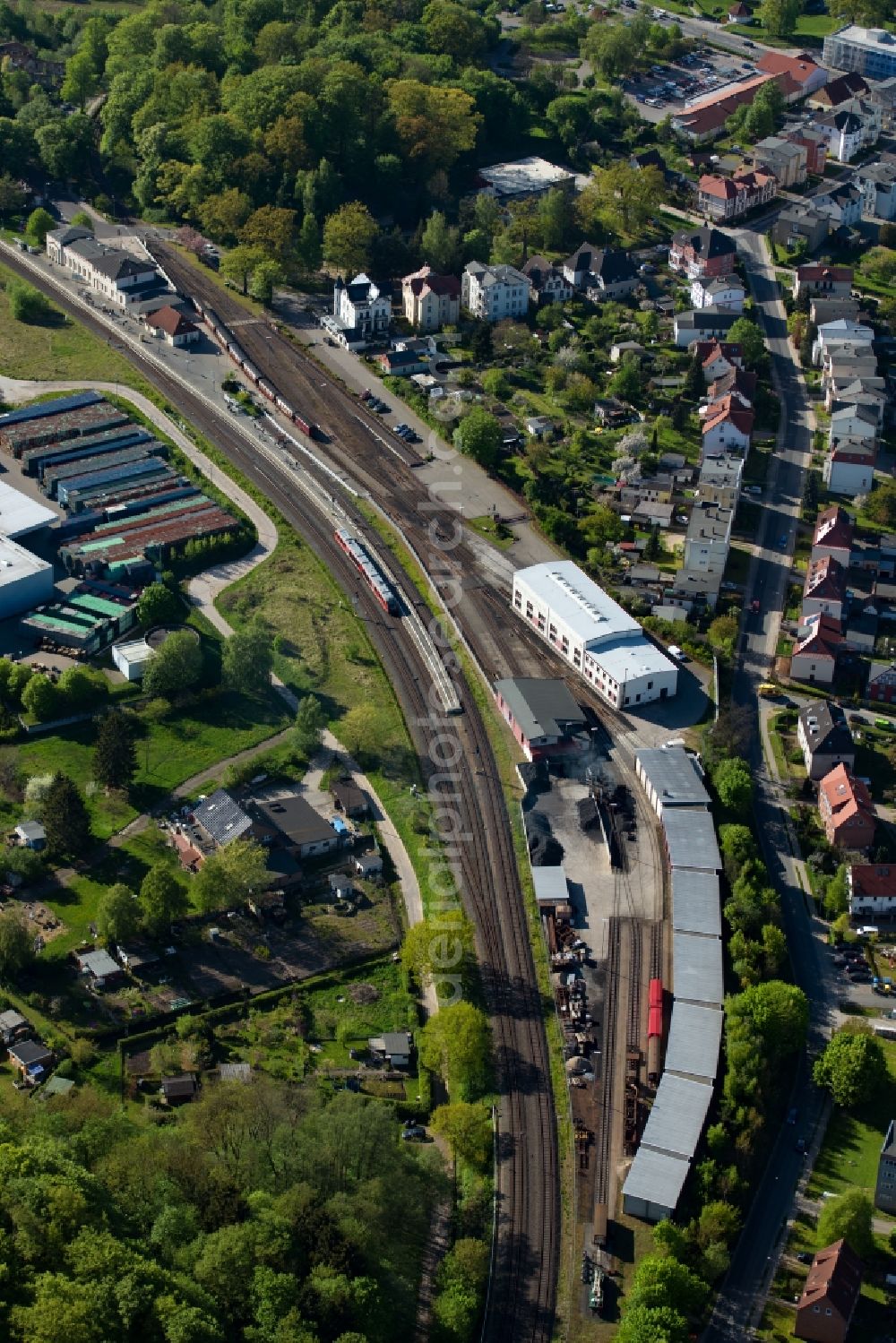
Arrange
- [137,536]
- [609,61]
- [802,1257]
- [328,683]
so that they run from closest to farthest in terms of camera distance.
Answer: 1. [802,1257]
2. [328,683]
3. [137,536]
4. [609,61]

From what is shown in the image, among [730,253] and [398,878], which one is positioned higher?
[730,253]

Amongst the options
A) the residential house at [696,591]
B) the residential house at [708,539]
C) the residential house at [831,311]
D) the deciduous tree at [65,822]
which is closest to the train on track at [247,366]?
the residential house at [708,539]

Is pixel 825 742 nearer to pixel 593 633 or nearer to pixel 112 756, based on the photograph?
pixel 593 633

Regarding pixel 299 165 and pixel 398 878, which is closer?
pixel 398 878

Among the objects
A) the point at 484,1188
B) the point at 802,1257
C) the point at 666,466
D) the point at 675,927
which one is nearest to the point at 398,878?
the point at 675,927

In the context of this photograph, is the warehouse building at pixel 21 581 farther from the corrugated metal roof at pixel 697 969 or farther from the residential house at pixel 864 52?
the residential house at pixel 864 52

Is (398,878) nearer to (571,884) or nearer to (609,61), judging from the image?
(571,884)

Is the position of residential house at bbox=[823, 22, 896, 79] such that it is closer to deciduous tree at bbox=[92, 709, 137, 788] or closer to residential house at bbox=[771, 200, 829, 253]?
residential house at bbox=[771, 200, 829, 253]
